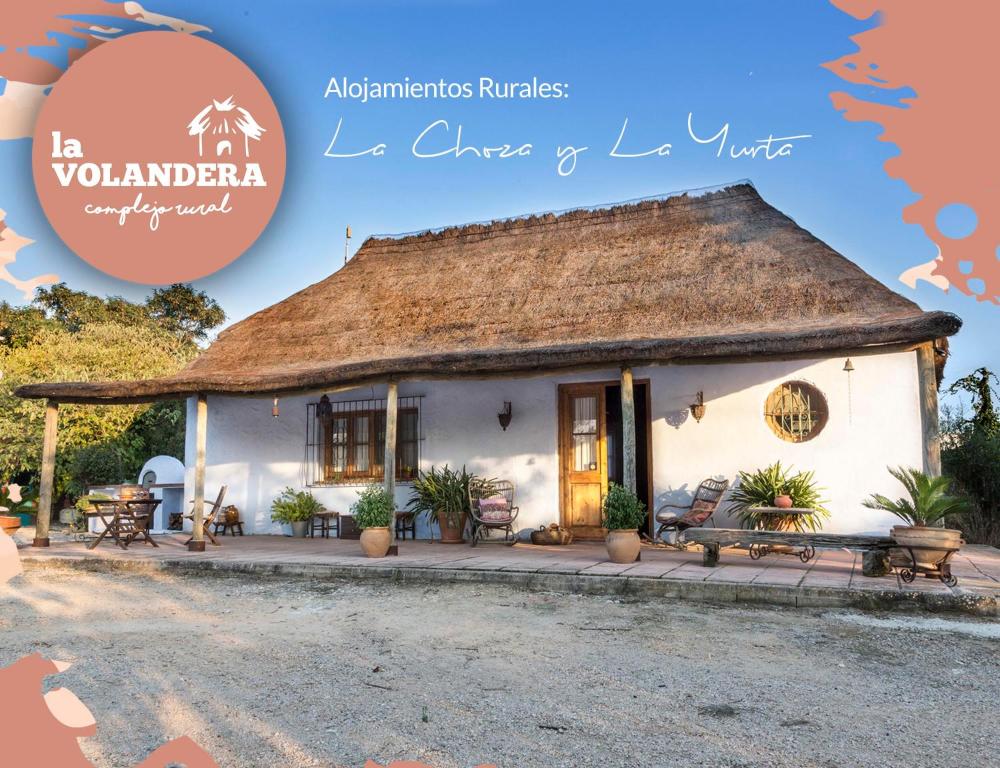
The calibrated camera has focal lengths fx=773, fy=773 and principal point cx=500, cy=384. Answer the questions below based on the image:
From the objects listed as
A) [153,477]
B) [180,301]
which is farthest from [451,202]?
[180,301]

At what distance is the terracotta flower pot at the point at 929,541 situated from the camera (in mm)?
6074

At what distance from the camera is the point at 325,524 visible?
11477 millimetres

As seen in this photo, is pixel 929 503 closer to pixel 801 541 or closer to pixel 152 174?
pixel 801 541

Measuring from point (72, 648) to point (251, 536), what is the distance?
7.14 metres

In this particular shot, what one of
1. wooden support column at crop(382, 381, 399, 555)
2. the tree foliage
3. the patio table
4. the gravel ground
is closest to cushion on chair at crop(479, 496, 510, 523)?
wooden support column at crop(382, 381, 399, 555)

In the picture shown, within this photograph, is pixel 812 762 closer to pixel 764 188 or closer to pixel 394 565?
pixel 394 565

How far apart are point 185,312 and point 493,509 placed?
22.7 metres

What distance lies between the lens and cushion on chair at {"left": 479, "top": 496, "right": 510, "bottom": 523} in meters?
9.70

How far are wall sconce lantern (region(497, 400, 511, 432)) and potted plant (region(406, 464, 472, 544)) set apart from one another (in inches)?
32.3

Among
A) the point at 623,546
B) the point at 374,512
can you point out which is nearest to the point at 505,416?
the point at 374,512

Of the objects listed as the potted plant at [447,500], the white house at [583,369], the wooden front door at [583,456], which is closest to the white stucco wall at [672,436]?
the white house at [583,369]

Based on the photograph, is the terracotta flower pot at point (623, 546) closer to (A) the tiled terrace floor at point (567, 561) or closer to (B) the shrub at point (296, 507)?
(A) the tiled terrace floor at point (567, 561)

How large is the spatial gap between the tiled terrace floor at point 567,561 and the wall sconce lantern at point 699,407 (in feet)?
5.35

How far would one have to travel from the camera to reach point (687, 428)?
380 inches
